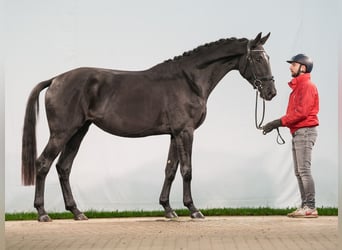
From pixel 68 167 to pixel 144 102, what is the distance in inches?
44.7

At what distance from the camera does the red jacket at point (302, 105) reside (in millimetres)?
7945

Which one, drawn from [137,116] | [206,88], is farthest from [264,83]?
[137,116]

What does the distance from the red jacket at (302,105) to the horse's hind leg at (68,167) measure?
92.0 inches

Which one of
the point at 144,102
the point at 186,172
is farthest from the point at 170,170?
the point at 144,102

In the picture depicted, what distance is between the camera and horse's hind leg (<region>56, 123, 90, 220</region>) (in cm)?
801

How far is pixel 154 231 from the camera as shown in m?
6.92

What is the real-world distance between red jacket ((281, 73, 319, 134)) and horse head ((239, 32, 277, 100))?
30cm

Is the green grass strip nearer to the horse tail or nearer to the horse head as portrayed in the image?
the horse tail

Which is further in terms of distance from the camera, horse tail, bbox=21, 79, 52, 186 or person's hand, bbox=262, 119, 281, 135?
person's hand, bbox=262, 119, 281, 135

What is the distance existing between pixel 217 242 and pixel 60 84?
9.25 ft

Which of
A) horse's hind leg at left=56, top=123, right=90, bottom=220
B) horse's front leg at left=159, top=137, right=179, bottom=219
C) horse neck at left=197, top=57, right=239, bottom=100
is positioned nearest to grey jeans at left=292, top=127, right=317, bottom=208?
horse neck at left=197, top=57, right=239, bottom=100

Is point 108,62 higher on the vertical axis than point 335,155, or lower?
higher

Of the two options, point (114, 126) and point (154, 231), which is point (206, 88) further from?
point (154, 231)

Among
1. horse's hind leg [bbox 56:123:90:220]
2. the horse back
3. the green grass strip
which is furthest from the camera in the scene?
the green grass strip
